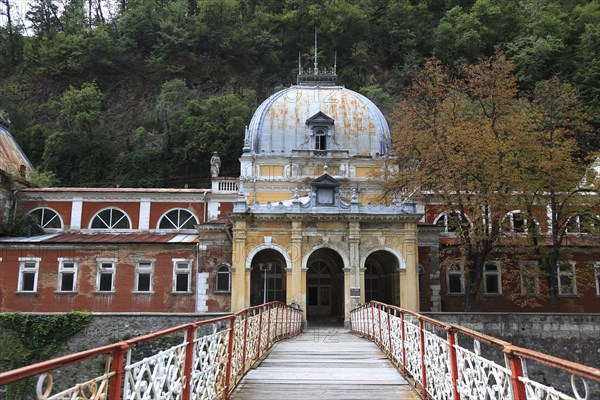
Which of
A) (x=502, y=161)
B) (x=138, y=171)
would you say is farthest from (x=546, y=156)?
(x=138, y=171)

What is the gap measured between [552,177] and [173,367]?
23527 mm

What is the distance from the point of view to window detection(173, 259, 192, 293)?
30.9 meters

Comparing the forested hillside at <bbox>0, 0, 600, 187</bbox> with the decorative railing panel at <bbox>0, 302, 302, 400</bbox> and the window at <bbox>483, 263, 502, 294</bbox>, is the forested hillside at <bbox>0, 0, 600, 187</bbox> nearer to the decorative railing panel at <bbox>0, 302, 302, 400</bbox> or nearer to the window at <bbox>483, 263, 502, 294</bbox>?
the window at <bbox>483, 263, 502, 294</bbox>

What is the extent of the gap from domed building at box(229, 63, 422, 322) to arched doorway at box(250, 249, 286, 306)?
0.06 meters

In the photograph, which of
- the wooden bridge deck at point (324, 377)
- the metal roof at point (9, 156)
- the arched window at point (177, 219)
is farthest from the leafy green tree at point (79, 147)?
the wooden bridge deck at point (324, 377)

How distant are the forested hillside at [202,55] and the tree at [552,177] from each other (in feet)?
85.4

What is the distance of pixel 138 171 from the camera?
5006cm

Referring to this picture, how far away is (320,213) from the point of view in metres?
26.4

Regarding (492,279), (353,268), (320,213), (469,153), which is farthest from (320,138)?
(492,279)

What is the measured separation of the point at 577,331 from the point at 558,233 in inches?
218

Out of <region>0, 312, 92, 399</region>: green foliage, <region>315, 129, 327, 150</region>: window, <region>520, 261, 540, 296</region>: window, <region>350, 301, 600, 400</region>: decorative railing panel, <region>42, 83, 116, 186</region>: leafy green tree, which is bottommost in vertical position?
<region>0, 312, 92, 399</region>: green foliage

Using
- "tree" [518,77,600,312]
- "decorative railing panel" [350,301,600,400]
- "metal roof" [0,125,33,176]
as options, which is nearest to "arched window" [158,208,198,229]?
"metal roof" [0,125,33,176]

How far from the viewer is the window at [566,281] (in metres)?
31.5

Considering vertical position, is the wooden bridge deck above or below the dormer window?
below
